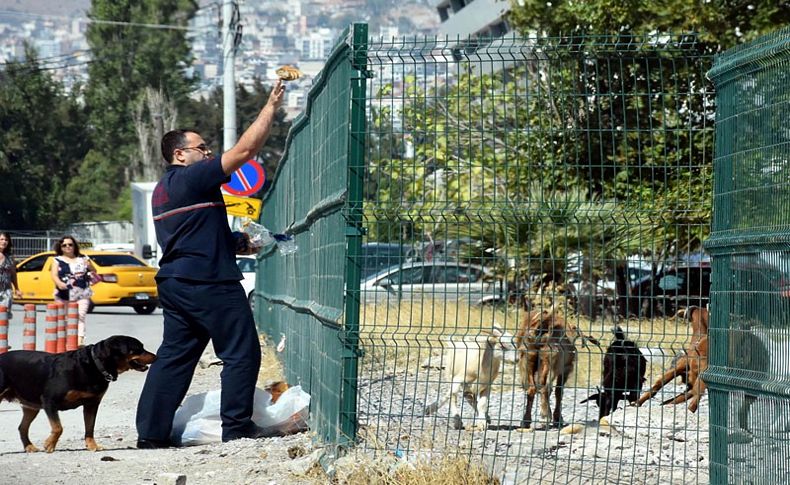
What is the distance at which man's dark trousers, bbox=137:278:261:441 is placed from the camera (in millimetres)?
7586

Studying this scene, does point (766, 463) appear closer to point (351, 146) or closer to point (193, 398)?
point (351, 146)

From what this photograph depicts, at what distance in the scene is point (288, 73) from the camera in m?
6.81

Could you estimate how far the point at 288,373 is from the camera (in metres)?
10.6

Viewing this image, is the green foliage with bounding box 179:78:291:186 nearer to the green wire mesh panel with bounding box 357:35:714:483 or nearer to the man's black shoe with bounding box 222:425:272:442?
the man's black shoe with bounding box 222:425:272:442

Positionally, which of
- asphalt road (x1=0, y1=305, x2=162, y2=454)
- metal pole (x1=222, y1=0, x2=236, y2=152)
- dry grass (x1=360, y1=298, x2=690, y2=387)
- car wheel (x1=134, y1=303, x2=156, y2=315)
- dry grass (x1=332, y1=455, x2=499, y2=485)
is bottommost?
asphalt road (x1=0, y1=305, x2=162, y2=454)

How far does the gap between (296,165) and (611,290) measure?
381cm

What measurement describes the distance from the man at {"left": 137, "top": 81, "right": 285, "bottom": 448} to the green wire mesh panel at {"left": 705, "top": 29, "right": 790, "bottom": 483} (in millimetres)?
3131

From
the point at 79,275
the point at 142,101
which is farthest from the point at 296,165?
the point at 142,101

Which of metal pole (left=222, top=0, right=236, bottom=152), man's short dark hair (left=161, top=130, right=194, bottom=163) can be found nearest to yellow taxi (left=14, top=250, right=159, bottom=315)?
metal pole (left=222, top=0, right=236, bottom=152)

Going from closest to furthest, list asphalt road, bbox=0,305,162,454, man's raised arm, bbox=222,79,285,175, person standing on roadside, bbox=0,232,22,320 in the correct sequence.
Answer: man's raised arm, bbox=222,79,285,175 < asphalt road, bbox=0,305,162,454 < person standing on roadside, bbox=0,232,22,320

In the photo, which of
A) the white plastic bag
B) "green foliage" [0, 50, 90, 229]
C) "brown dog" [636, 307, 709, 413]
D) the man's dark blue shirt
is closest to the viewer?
"brown dog" [636, 307, 709, 413]

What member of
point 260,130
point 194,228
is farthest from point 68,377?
point 260,130

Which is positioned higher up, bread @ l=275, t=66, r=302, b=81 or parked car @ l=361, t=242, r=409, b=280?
bread @ l=275, t=66, r=302, b=81

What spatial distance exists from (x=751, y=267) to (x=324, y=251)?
9.45ft
